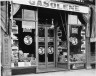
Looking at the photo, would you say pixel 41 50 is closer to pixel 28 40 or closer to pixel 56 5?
pixel 28 40

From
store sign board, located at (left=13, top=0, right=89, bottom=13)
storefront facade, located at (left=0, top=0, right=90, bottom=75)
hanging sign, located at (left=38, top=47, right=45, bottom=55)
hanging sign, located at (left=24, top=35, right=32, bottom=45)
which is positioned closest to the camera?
store sign board, located at (left=13, top=0, right=89, bottom=13)

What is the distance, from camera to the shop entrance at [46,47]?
46.9ft

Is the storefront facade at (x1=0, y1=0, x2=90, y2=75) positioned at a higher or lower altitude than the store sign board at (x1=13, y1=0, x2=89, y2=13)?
lower

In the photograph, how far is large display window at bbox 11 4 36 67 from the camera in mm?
12031

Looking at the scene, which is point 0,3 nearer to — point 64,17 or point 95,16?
point 64,17

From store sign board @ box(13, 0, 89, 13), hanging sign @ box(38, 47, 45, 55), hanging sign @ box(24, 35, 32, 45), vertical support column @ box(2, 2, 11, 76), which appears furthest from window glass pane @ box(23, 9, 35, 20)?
hanging sign @ box(38, 47, 45, 55)

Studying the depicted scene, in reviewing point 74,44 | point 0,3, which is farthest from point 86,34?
point 0,3

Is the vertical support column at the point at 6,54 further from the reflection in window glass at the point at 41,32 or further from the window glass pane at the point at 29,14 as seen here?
the reflection in window glass at the point at 41,32

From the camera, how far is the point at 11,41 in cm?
1181

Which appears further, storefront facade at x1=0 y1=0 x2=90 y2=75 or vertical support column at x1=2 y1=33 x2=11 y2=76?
storefront facade at x1=0 y1=0 x2=90 y2=75

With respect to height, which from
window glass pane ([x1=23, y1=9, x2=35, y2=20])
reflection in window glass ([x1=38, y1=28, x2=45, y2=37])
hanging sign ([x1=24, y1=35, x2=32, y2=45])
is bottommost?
hanging sign ([x1=24, y1=35, x2=32, y2=45])

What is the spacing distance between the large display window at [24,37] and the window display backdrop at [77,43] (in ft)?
9.34

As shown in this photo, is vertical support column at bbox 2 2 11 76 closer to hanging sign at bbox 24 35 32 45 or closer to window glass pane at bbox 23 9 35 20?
hanging sign at bbox 24 35 32 45

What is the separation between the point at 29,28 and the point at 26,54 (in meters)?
1.44
